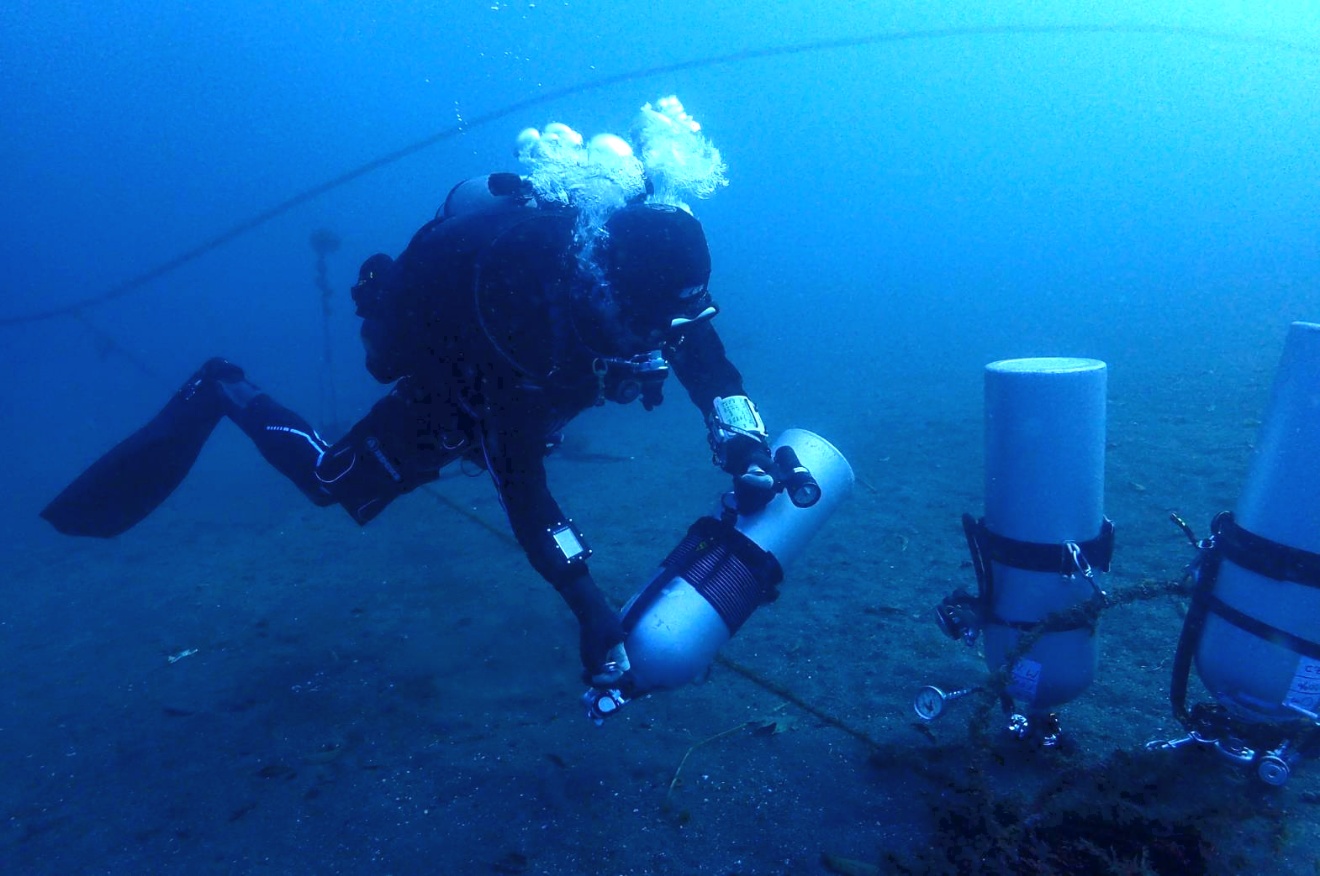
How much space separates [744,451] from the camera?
3262 millimetres

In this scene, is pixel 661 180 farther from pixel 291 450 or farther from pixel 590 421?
pixel 590 421

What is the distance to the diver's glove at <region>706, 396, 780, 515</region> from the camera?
3137mm

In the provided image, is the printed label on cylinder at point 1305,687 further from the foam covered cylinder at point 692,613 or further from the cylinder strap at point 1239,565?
the foam covered cylinder at point 692,613

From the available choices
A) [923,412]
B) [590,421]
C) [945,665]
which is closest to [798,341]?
[590,421]

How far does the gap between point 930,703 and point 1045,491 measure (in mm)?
965

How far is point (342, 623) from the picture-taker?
5.27 metres

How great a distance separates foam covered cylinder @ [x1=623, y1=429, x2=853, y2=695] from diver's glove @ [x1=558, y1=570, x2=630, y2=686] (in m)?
0.07

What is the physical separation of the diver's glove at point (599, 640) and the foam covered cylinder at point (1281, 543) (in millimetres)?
2273

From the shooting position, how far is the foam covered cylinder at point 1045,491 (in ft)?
8.70

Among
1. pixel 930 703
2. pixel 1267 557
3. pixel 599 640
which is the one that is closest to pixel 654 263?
pixel 599 640

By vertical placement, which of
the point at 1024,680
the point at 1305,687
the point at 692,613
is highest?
the point at 692,613

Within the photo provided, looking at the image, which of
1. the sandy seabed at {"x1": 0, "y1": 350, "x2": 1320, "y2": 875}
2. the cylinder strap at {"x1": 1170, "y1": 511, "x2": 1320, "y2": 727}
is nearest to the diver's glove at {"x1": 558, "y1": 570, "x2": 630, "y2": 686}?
the sandy seabed at {"x1": 0, "y1": 350, "x2": 1320, "y2": 875}

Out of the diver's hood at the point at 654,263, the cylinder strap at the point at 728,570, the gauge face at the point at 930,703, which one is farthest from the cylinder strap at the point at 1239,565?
the diver's hood at the point at 654,263

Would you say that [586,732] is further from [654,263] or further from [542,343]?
[654,263]
